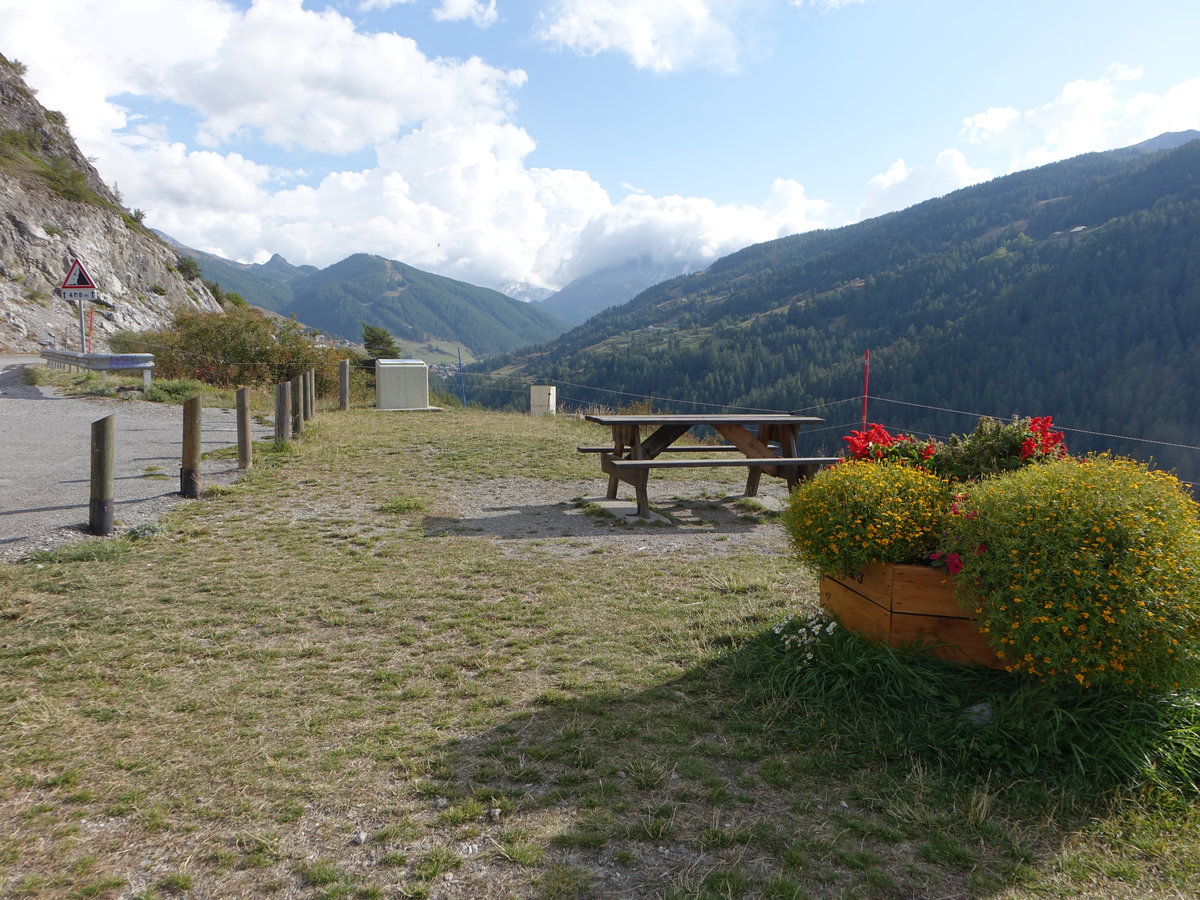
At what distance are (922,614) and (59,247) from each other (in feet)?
135

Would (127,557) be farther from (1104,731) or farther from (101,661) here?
(1104,731)

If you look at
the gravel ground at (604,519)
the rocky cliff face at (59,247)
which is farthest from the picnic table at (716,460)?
the rocky cliff face at (59,247)

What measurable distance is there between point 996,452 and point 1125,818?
5.40ft

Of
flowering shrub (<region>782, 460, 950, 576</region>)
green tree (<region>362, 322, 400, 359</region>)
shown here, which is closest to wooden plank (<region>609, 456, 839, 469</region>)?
flowering shrub (<region>782, 460, 950, 576</region>)

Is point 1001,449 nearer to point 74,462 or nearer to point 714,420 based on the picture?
point 714,420

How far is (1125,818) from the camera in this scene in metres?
A: 2.41

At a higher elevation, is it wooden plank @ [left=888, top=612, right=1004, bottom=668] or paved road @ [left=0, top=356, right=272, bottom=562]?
paved road @ [left=0, top=356, right=272, bottom=562]

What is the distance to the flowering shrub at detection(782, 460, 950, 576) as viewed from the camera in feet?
10.6

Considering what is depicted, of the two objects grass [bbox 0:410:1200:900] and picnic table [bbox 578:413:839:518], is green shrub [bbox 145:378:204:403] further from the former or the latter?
grass [bbox 0:410:1200:900]

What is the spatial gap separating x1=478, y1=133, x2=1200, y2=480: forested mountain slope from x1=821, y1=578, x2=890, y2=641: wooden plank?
65.5m

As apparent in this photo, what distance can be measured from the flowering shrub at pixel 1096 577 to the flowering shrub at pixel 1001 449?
2.22 ft

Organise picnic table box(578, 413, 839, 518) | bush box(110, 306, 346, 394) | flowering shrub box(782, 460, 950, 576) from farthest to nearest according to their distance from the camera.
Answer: bush box(110, 306, 346, 394) → picnic table box(578, 413, 839, 518) → flowering shrub box(782, 460, 950, 576)

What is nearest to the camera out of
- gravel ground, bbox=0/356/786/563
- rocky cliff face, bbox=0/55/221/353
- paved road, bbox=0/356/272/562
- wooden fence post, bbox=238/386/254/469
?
paved road, bbox=0/356/272/562

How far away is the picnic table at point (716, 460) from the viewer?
727 centimetres
